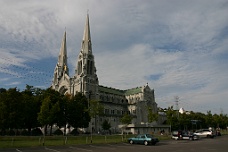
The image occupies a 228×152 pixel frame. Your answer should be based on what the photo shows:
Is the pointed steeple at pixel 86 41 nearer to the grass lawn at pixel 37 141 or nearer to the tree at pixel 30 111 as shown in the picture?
the tree at pixel 30 111

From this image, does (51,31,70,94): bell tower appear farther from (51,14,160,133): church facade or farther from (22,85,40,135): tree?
(22,85,40,135): tree

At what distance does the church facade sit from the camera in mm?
103269

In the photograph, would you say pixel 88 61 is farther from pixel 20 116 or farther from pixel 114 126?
pixel 20 116

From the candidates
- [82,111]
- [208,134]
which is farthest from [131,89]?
[208,134]

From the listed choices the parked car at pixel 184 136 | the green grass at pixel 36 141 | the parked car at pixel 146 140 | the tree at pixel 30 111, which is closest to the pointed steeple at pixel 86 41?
the tree at pixel 30 111

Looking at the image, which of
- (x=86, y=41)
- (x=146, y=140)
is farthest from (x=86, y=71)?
(x=146, y=140)

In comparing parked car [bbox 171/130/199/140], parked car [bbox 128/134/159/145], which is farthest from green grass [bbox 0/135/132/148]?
parked car [bbox 171/130/199/140]

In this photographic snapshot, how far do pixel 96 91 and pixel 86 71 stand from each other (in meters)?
9.99

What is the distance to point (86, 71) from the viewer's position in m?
106

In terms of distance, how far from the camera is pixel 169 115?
9431 centimetres

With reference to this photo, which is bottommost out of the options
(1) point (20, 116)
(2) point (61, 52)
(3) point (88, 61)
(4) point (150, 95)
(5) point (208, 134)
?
(5) point (208, 134)

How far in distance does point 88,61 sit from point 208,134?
6458 centimetres

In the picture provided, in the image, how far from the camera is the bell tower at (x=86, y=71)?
334 ft

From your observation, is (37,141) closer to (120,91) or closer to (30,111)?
(30,111)
